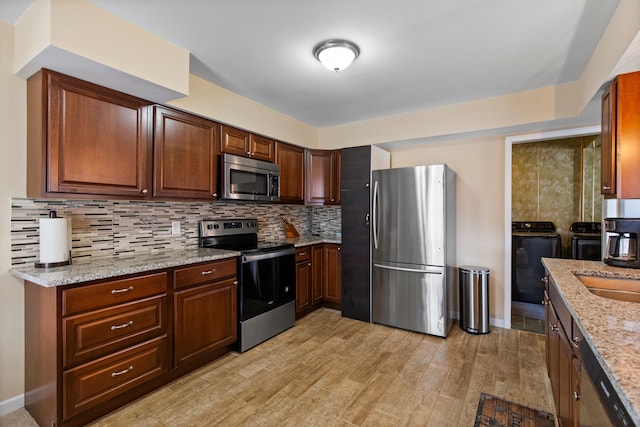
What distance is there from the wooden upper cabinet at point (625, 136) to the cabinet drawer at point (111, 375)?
121 inches

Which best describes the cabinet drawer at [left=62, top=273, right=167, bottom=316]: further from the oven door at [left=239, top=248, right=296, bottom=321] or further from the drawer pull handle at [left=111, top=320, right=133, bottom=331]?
the oven door at [left=239, top=248, right=296, bottom=321]

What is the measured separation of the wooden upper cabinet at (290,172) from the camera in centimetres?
360

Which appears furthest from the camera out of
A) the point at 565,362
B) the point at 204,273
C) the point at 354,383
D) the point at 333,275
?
the point at 333,275

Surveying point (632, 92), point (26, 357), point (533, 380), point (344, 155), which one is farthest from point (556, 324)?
point (26, 357)

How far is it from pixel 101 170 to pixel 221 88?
133cm

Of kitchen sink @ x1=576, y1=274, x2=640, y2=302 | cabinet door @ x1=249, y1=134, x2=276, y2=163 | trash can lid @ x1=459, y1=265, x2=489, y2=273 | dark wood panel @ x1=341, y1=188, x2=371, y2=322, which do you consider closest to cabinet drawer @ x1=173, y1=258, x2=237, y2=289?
cabinet door @ x1=249, y1=134, x2=276, y2=163

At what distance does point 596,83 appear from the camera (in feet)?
6.83

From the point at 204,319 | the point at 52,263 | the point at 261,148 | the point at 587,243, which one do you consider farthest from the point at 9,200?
the point at 587,243

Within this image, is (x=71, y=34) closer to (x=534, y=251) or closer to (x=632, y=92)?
(x=632, y=92)

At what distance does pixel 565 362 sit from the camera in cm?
147

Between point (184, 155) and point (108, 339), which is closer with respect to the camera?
point (108, 339)

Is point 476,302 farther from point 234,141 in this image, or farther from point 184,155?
point 184,155

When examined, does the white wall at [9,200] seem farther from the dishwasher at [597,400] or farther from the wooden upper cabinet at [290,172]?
the dishwasher at [597,400]

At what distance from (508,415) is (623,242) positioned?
137 centimetres
